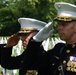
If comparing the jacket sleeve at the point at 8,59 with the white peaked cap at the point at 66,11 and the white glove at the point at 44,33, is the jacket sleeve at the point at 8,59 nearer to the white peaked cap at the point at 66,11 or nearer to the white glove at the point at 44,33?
the white glove at the point at 44,33

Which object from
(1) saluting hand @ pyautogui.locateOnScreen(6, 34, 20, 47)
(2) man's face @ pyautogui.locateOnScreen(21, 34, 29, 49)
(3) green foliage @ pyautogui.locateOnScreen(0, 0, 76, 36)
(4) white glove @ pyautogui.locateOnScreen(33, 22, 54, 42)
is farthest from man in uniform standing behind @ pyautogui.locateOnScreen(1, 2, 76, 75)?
(3) green foliage @ pyautogui.locateOnScreen(0, 0, 76, 36)

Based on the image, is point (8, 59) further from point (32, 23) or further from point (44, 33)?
point (44, 33)

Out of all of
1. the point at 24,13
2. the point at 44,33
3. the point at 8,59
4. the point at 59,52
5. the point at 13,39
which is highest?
the point at 44,33

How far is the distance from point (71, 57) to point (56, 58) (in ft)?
0.78

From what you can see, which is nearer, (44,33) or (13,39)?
(44,33)

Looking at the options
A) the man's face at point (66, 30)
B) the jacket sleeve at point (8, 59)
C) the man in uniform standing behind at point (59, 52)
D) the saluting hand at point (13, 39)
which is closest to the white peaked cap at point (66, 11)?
the man in uniform standing behind at point (59, 52)

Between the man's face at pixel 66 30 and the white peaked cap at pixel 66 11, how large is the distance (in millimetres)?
104

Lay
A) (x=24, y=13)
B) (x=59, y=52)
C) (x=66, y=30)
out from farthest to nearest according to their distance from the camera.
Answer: (x=24, y=13) < (x=59, y=52) < (x=66, y=30)

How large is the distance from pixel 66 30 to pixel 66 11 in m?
0.32

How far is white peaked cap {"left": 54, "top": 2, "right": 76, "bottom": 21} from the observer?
15.4 feet

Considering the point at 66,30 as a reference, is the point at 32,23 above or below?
below

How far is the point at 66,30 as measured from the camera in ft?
14.8

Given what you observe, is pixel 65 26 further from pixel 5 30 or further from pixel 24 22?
pixel 5 30

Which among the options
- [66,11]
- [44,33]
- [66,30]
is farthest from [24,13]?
[66,30]
